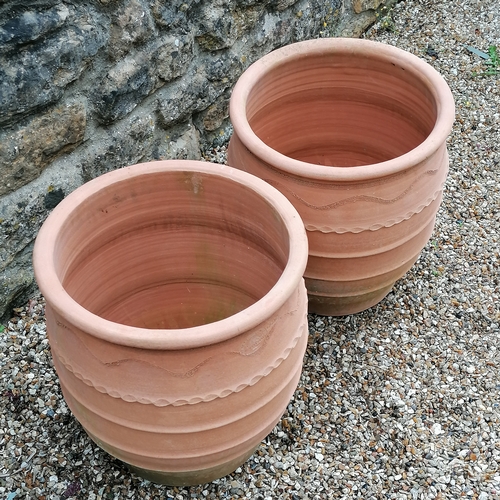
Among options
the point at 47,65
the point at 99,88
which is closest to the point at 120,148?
the point at 99,88

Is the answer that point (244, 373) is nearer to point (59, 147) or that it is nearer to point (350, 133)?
point (59, 147)

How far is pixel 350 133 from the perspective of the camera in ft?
8.01

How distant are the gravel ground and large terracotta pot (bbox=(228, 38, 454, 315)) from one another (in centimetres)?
21

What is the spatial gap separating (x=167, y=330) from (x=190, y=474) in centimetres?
Result: 64

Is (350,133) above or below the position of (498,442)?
above

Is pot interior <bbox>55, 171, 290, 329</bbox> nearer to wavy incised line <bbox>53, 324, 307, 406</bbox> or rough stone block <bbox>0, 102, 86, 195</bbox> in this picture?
wavy incised line <bbox>53, 324, 307, 406</bbox>

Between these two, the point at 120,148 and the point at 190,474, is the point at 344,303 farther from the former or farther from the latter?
the point at 120,148

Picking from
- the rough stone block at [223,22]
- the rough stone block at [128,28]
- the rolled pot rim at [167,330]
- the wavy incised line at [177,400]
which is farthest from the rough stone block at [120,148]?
the wavy incised line at [177,400]

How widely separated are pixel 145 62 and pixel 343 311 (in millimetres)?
1143

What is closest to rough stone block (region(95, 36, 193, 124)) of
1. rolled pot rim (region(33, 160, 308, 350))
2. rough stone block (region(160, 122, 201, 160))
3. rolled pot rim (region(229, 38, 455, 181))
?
rough stone block (region(160, 122, 201, 160))

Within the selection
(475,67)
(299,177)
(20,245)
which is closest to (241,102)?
(299,177)

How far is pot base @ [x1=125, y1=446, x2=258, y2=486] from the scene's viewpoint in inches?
67.4

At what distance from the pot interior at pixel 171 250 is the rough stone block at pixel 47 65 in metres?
0.49

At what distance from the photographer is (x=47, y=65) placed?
6.23 feet
